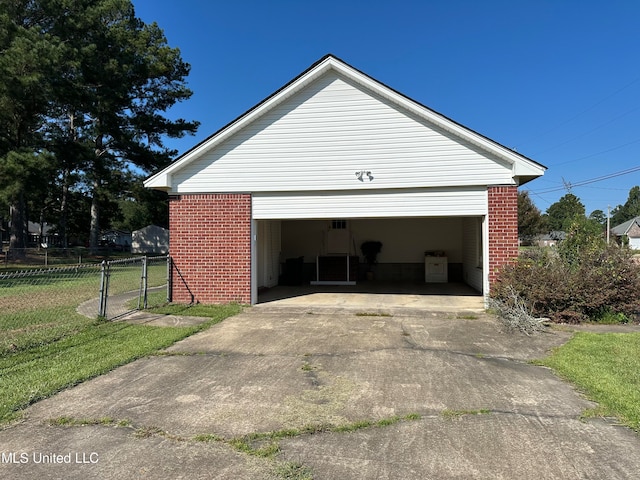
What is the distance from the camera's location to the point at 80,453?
3324mm

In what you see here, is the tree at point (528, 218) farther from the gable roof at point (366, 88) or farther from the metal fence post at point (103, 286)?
the metal fence post at point (103, 286)

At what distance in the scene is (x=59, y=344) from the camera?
6672 millimetres

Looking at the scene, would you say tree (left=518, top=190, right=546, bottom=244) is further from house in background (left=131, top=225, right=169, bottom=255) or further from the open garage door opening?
house in background (left=131, top=225, right=169, bottom=255)

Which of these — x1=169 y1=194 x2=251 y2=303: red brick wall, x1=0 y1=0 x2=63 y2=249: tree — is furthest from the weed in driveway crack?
x1=0 y1=0 x2=63 y2=249: tree

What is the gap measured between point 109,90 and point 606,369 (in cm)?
→ 3156

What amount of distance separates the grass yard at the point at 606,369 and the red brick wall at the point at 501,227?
2515 mm

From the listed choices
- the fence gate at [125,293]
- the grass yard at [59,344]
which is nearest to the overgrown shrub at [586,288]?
the grass yard at [59,344]

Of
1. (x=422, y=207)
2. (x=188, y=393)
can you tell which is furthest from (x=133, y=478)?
(x=422, y=207)

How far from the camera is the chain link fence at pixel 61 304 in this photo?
725cm

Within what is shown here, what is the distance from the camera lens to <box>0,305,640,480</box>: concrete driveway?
122 inches

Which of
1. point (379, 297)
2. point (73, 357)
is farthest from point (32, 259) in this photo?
point (73, 357)

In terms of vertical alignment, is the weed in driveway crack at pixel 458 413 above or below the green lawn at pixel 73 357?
below

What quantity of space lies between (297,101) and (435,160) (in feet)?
12.2

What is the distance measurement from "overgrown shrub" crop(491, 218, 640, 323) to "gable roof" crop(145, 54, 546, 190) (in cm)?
223
